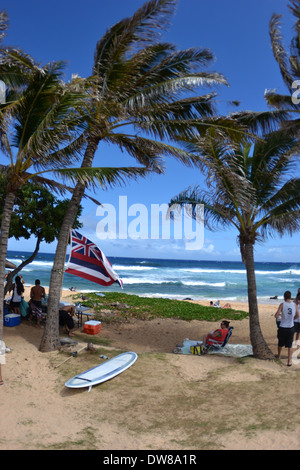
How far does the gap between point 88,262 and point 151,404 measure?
4.32m

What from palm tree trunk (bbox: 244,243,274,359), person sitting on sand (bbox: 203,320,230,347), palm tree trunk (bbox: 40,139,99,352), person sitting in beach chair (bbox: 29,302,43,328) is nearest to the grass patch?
person sitting in beach chair (bbox: 29,302,43,328)

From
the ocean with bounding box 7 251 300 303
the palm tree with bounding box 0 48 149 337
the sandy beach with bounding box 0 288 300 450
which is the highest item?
the palm tree with bounding box 0 48 149 337

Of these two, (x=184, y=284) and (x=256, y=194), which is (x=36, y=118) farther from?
(x=184, y=284)

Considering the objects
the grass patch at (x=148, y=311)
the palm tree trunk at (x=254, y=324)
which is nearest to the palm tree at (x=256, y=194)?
the palm tree trunk at (x=254, y=324)

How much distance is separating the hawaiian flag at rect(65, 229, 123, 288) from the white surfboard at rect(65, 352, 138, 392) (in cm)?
206

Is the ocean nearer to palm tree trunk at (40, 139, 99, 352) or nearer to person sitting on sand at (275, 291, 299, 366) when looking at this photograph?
person sitting on sand at (275, 291, 299, 366)

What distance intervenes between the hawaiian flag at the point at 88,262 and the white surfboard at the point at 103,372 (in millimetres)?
2059

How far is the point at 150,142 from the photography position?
7984mm

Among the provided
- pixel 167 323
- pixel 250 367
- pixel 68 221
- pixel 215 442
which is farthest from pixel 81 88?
pixel 167 323

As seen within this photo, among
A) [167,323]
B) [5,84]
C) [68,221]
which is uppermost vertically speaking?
[5,84]


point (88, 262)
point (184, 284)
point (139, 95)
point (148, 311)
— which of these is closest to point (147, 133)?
point (139, 95)

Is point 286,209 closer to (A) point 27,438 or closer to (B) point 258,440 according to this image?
(B) point 258,440

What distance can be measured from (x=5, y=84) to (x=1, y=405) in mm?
6870

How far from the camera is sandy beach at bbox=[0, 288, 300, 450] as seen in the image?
4.26m
